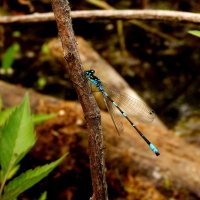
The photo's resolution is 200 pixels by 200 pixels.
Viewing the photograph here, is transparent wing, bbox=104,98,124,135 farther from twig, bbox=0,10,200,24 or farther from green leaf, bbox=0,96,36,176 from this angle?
twig, bbox=0,10,200,24

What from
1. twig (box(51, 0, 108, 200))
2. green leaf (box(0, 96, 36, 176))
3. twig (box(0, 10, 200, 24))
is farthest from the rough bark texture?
twig (box(51, 0, 108, 200))

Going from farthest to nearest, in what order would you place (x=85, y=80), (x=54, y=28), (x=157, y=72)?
(x=54, y=28) → (x=157, y=72) → (x=85, y=80)

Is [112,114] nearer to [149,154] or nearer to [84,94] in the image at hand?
[84,94]

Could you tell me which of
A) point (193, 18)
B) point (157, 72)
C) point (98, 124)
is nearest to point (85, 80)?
point (98, 124)

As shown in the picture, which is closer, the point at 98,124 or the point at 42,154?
the point at 98,124

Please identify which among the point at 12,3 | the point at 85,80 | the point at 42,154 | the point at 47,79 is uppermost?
the point at 85,80

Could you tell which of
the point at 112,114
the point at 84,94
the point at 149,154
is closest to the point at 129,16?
the point at 112,114

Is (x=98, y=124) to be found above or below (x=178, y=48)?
above

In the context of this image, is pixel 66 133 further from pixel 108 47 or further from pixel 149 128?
pixel 108 47
